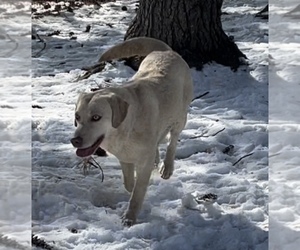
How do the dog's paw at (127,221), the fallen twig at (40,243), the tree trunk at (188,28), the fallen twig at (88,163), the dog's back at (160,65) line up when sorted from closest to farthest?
the fallen twig at (40,243) < the dog's paw at (127,221) < the dog's back at (160,65) < the fallen twig at (88,163) < the tree trunk at (188,28)

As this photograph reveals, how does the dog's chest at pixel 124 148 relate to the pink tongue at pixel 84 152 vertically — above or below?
below

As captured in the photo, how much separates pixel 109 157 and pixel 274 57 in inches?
82.2

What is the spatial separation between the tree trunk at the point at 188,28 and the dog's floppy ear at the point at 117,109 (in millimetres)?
3109

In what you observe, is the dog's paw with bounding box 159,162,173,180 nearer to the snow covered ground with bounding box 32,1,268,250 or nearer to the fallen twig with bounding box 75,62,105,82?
the snow covered ground with bounding box 32,1,268,250

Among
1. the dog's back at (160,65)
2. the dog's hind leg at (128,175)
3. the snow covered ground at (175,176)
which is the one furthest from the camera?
the dog's back at (160,65)

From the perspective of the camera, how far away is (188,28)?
6641mm

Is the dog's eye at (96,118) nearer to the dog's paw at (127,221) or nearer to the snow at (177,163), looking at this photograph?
the snow at (177,163)

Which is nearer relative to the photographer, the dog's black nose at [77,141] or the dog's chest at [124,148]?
the dog's black nose at [77,141]

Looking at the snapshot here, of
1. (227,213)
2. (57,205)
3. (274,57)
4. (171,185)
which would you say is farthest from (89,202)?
(274,57)

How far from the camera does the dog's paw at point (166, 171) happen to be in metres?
4.40

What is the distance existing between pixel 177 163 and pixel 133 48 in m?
0.83

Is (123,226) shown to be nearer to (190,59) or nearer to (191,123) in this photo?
(191,123)

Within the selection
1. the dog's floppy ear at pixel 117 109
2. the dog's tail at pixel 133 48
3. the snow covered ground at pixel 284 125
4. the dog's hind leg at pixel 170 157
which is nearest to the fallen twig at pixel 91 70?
the dog's tail at pixel 133 48

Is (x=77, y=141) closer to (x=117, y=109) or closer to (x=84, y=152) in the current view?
(x=84, y=152)
